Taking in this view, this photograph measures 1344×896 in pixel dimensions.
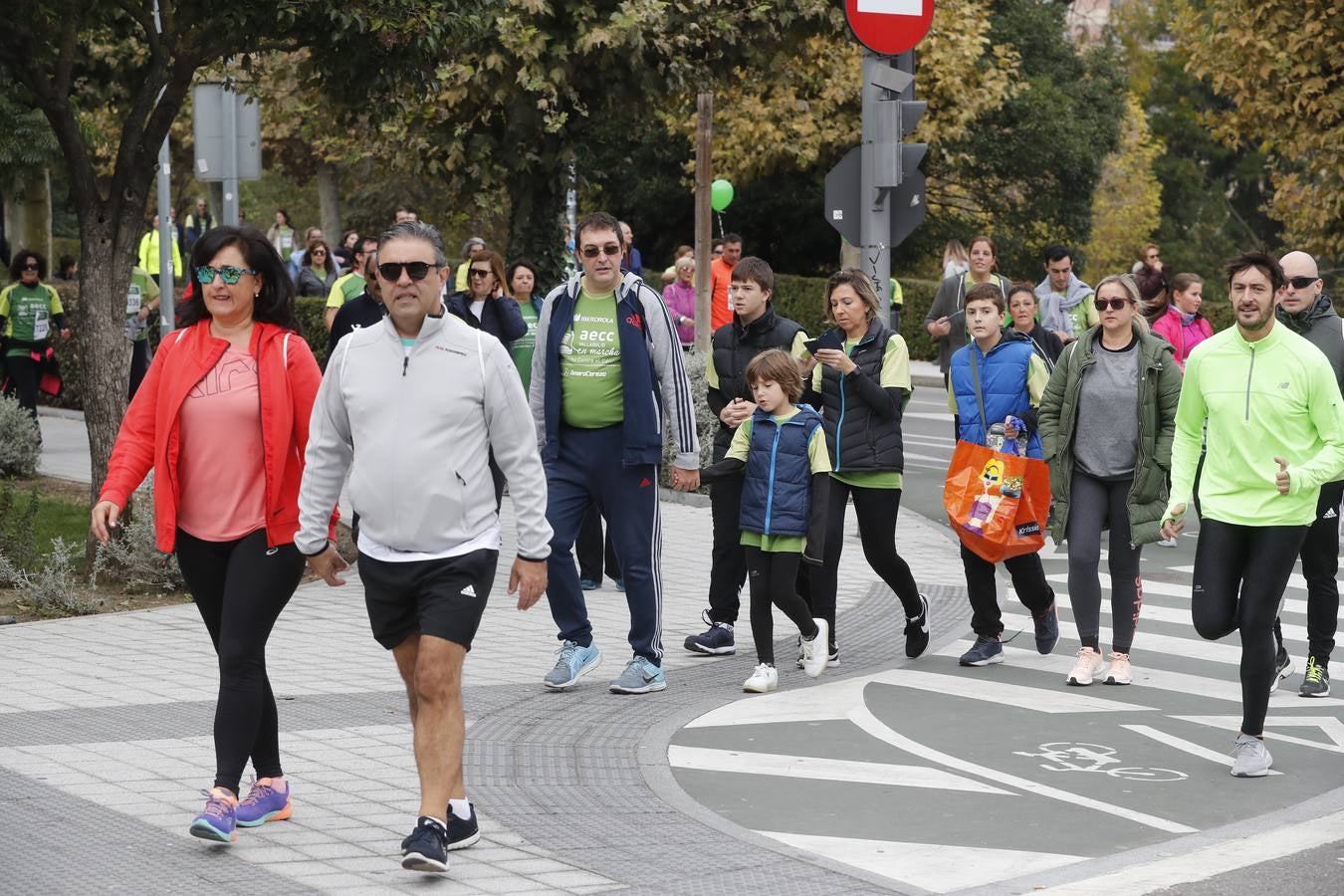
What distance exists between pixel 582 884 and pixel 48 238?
97.1 ft

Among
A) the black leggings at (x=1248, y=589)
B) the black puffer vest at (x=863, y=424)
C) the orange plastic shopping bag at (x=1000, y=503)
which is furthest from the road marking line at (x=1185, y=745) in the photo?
the black puffer vest at (x=863, y=424)

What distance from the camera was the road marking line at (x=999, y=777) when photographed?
640cm

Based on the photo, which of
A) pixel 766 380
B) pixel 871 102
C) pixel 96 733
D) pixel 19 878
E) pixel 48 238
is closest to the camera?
pixel 19 878

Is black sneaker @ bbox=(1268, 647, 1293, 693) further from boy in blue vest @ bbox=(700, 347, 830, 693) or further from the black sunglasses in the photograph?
the black sunglasses

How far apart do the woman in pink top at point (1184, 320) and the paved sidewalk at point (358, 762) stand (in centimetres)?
385

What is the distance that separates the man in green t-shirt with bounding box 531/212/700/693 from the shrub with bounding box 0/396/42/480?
9.47 meters

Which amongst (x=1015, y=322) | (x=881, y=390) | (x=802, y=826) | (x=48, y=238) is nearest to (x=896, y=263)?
(x=48, y=238)

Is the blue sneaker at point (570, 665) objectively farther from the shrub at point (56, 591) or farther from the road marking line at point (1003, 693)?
the shrub at point (56, 591)

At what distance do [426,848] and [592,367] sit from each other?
3211mm

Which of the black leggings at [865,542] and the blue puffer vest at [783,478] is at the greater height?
the blue puffer vest at [783,478]

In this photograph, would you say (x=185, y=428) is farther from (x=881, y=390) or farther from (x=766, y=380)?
(x=881, y=390)

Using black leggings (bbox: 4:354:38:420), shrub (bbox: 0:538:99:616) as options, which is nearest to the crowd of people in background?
shrub (bbox: 0:538:99:616)

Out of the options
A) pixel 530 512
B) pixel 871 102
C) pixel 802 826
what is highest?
pixel 871 102

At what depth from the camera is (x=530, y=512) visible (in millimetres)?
5684
